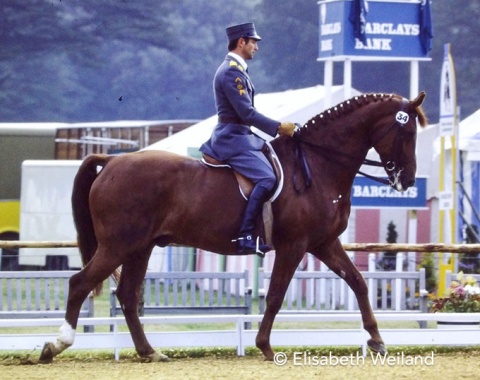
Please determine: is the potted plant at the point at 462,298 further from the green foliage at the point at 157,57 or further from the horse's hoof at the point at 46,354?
the green foliage at the point at 157,57

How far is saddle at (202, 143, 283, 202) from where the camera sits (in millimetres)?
9297

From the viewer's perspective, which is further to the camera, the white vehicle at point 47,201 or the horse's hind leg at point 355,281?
the white vehicle at point 47,201

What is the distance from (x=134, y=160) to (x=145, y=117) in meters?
33.5

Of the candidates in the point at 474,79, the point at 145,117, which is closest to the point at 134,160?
the point at 474,79

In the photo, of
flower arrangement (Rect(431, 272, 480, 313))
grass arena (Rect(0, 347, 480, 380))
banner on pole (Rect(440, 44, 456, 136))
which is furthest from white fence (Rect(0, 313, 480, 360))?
banner on pole (Rect(440, 44, 456, 136))

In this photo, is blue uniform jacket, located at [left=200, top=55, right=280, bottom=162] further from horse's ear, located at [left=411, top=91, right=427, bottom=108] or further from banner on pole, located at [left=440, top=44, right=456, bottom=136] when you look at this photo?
banner on pole, located at [left=440, top=44, right=456, bottom=136]

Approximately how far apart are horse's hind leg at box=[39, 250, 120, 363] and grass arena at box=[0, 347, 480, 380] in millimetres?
167

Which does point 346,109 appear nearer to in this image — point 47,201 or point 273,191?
point 273,191

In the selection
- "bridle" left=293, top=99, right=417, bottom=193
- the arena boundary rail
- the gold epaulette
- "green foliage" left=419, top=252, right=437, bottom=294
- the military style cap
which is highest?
the military style cap

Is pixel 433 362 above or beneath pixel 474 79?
beneath

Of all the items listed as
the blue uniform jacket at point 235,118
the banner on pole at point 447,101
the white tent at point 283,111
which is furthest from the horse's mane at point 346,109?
the white tent at point 283,111

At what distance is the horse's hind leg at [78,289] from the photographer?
30.7ft

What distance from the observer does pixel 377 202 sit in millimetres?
17188

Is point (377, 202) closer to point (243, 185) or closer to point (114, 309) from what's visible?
point (114, 309)
